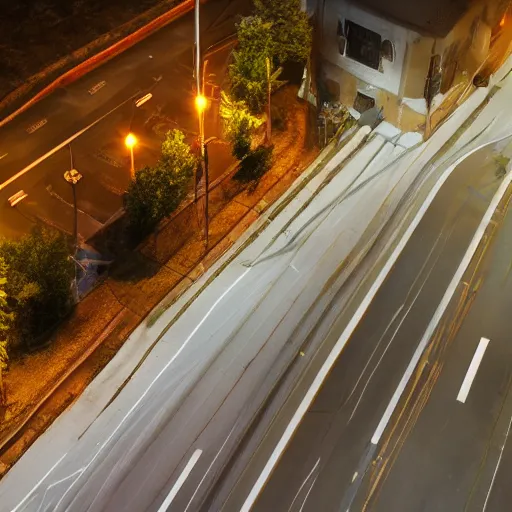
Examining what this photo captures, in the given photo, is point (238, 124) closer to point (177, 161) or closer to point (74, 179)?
point (177, 161)

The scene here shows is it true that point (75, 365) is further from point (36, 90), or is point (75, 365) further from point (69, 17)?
point (69, 17)

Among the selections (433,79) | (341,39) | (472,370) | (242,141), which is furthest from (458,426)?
(341,39)

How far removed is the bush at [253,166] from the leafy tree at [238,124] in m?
0.24

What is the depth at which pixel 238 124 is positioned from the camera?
1817cm

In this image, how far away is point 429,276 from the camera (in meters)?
16.2

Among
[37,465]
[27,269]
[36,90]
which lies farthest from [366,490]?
[36,90]

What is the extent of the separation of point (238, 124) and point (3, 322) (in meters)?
8.85

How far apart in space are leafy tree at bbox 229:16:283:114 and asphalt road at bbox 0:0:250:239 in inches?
65.6

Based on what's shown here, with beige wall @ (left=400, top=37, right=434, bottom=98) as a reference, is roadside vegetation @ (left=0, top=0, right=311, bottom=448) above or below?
below

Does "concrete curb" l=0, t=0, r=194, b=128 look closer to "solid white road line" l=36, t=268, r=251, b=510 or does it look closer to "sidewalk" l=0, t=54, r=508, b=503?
"sidewalk" l=0, t=54, r=508, b=503

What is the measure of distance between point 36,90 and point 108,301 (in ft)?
32.2

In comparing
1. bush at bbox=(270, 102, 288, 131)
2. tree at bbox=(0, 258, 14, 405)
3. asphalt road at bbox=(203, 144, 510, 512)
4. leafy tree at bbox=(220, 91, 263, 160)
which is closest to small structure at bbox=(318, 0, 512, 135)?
bush at bbox=(270, 102, 288, 131)

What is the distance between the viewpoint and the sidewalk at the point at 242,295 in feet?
45.4

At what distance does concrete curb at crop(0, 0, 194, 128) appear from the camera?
68.5 ft
